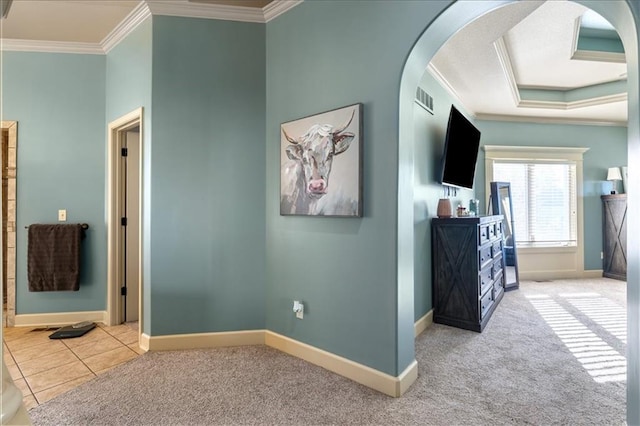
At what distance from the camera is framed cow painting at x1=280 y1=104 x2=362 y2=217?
2373mm

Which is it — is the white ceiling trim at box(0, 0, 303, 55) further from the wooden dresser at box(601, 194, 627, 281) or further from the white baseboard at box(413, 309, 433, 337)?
the wooden dresser at box(601, 194, 627, 281)

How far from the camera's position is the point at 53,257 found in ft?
11.4

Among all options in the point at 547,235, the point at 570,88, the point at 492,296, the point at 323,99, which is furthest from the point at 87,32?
the point at 547,235

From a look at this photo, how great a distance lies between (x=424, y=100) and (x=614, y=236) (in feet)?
14.6

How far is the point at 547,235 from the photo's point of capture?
5590 millimetres

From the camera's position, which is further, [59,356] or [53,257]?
[53,257]

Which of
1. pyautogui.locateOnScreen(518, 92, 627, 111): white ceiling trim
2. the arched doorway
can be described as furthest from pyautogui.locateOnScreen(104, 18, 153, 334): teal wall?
pyautogui.locateOnScreen(518, 92, 627, 111): white ceiling trim

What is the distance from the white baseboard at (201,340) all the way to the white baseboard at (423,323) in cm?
144

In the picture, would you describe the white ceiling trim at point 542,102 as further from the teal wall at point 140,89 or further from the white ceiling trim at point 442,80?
the teal wall at point 140,89

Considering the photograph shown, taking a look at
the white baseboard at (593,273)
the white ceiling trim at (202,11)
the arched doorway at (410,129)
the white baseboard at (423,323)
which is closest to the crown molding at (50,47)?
the white ceiling trim at (202,11)

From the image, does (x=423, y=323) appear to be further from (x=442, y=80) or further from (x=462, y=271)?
(x=442, y=80)

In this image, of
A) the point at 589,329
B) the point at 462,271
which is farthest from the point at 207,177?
the point at 589,329

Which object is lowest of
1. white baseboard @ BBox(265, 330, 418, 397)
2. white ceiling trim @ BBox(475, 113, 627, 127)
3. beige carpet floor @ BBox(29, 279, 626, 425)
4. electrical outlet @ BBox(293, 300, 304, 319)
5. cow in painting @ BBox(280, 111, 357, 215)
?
beige carpet floor @ BBox(29, 279, 626, 425)

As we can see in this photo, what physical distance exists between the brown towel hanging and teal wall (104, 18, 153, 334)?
1119 mm
